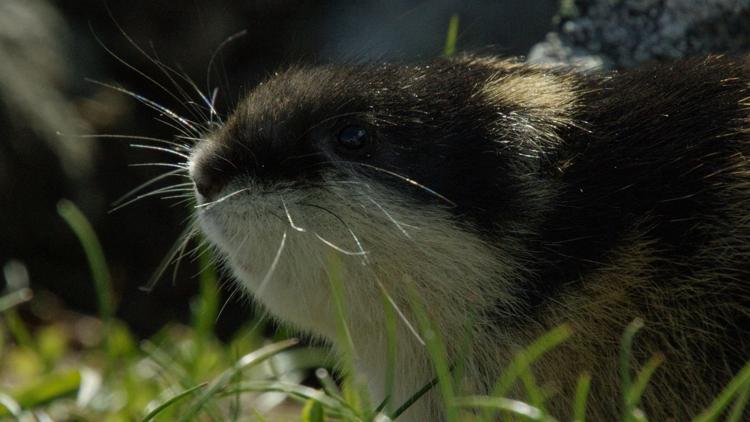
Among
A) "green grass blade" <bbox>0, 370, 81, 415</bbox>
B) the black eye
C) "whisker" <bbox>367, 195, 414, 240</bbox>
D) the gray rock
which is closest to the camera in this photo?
"whisker" <bbox>367, 195, 414, 240</bbox>

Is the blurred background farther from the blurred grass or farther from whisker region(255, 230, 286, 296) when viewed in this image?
whisker region(255, 230, 286, 296)

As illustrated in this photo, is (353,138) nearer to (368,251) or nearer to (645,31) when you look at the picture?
(368,251)

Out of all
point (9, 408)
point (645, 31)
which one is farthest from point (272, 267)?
point (645, 31)

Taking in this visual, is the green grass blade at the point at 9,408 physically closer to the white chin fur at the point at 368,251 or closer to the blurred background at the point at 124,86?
the white chin fur at the point at 368,251

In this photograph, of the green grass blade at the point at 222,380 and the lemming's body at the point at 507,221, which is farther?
the lemming's body at the point at 507,221

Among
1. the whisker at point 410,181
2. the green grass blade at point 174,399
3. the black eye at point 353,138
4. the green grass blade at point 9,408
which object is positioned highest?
the black eye at point 353,138

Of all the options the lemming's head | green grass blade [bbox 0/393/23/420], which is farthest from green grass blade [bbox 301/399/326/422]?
green grass blade [bbox 0/393/23/420]

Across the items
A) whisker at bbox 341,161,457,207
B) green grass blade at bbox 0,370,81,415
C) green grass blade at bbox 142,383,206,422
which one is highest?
whisker at bbox 341,161,457,207

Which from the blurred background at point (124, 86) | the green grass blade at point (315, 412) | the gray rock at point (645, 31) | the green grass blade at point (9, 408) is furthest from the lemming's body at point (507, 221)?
the blurred background at point (124, 86)

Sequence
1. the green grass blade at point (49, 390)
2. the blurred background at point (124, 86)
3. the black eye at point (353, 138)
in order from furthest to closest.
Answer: the blurred background at point (124, 86) → the green grass blade at point (49, 390) → the black eye at point (353, 138)
